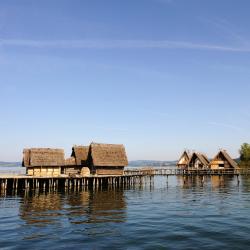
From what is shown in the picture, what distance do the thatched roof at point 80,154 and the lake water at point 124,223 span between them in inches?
654

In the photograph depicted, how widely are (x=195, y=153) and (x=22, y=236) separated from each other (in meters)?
57.4

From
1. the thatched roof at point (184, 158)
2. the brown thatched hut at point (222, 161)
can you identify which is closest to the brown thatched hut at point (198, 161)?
the brown thatched hut at point (222, 161)

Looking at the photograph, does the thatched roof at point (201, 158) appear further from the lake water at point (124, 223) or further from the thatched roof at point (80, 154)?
the lake water at point (124, 223)

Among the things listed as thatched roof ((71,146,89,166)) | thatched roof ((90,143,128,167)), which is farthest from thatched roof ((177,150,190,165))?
thatched roof ((71,146,89,166))

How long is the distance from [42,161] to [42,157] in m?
0.65

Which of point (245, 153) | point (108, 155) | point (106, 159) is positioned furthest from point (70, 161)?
point (245, 153)

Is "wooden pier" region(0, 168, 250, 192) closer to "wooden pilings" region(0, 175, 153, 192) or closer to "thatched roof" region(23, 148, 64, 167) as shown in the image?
"wooden pilings" region(0, 175, 153, 192)

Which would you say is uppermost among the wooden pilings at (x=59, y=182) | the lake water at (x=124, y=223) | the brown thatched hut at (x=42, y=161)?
the brown thatched hut at (x=42, y=161)

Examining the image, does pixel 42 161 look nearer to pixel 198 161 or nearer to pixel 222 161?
pixel 198 161

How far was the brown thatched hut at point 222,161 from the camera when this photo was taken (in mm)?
70438

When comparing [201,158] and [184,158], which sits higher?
[184,158]

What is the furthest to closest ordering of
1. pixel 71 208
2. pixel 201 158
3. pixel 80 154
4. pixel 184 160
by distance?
pixel 184 160, pixel 201 158, pixel 80 154, pixel 71 208

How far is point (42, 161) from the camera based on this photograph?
47.1 metres

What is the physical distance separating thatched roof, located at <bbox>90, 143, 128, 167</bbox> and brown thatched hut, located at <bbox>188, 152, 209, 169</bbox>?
24361 millimetres
